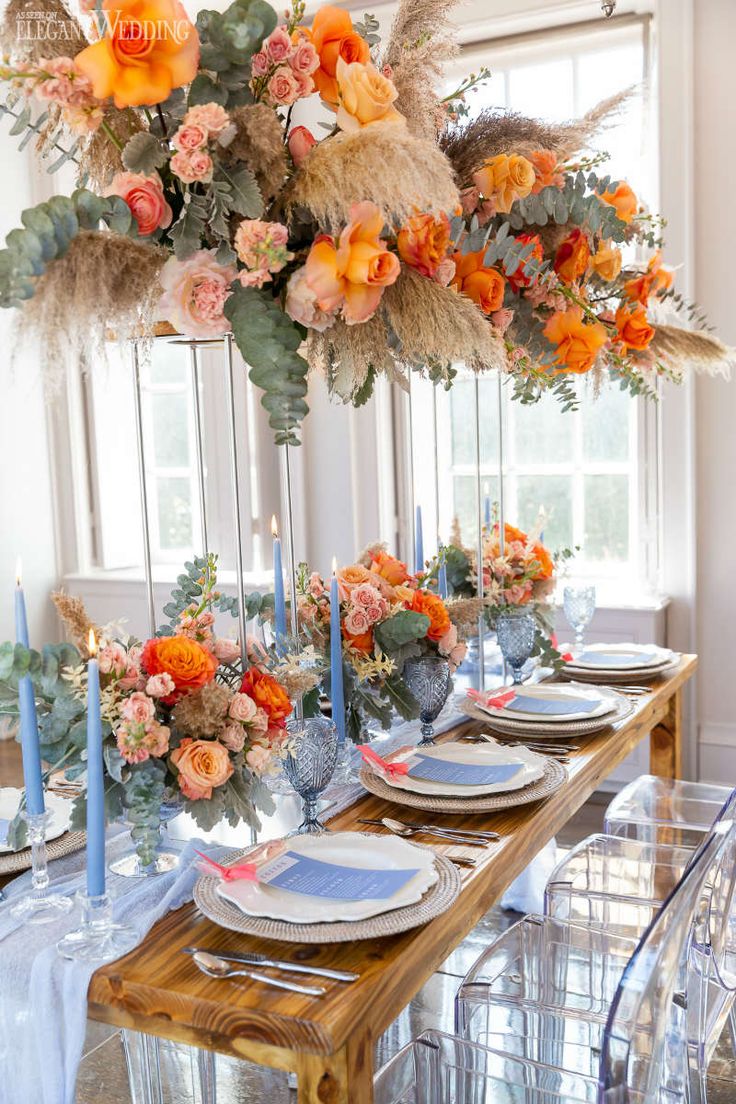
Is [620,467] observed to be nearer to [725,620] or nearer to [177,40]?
[725,620]

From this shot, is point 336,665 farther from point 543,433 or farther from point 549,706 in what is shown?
point 543,433

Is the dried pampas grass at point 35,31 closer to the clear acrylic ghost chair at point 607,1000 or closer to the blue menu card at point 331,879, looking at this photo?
the blue menu card at point 331,879

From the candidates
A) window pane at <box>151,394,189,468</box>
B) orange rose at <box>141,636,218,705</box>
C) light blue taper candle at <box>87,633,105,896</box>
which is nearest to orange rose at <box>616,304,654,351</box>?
orange rose at <box>141,636,218,705</box>

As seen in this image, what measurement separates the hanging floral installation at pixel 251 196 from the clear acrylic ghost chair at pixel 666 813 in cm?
120

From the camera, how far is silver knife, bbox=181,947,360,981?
3.81 ft

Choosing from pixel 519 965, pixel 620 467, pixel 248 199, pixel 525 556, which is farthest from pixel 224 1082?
pixel 620 467

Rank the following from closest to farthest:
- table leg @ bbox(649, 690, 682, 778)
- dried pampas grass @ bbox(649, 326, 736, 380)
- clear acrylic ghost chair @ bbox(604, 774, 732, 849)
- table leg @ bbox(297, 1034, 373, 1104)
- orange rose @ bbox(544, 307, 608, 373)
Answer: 1. table leg @ bbox(297, 1034, 373, 1104)
2. orange rose @ bbox(544, 307, 608, 373)
3. dried pampas grass @ bbox(649, 326, 736, 380)
4. clear acrylic ghost chair @ bbox(604, 774, 732, 849)
5. table leg @ bbox(649, 690, 682, 778)

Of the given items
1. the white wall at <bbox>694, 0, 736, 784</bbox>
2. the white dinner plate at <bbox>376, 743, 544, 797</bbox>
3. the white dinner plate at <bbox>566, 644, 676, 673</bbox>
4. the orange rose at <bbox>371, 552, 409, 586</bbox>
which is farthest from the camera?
the white wall at <bbox>694, 0, 736, 784</bbox>

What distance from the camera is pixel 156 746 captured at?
133 cm

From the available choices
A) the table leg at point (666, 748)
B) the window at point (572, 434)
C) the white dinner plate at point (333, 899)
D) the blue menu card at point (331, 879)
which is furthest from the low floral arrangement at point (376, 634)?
the window at point (572, 434)

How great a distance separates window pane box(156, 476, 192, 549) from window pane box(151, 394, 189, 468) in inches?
3.4

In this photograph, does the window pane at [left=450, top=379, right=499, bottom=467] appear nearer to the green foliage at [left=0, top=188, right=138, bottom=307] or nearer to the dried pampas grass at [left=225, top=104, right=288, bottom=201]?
the dried pampas grass at [left=225, top=104, right=288, bottom=201]

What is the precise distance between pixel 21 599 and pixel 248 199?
578 mm

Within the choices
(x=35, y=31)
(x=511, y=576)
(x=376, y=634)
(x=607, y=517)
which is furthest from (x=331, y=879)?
(x=607, y=517)
